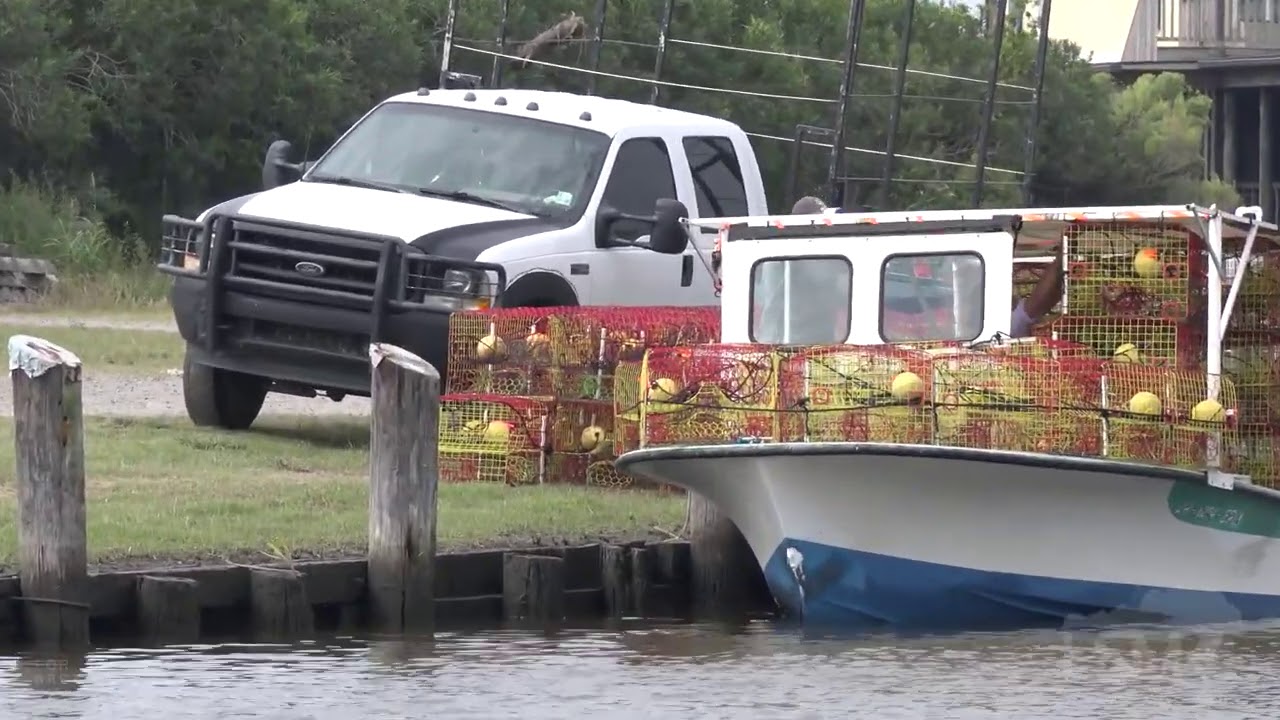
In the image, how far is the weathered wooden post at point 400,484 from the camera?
12891mm

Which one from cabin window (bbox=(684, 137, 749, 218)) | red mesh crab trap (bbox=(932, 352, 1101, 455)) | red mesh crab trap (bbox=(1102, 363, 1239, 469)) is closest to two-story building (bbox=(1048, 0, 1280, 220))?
Answer: cabin window (bbox=(684, 137, 749, 218))

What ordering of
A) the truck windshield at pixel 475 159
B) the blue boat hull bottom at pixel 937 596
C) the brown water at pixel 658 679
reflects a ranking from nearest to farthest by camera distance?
1. the brown water at pixel 658 679
2. the blue boat hull bottom at pixel 937 596
3. the truck windshield at pixel 475 159

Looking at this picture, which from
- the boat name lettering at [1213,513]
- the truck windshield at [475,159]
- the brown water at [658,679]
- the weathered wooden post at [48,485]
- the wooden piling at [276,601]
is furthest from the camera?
the truck windshield at [475,159]

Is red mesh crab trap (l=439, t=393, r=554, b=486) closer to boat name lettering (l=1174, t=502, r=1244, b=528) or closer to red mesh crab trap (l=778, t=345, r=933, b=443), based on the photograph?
red mesh crab trap (l=778, t=345, r=933, b=443)

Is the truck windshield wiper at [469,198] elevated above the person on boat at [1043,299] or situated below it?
above

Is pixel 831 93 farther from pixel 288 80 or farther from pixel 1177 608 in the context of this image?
pixel 1177 608

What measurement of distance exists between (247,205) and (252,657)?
5700 millimetres

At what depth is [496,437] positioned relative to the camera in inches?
637

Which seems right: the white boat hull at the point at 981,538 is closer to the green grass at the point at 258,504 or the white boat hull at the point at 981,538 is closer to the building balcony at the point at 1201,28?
the green grass at the point at 258,504

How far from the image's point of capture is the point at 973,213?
14.4 m

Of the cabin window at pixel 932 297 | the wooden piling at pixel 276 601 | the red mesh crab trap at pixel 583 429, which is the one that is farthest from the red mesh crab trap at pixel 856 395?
the red mesh crab trap at pixel 583 429

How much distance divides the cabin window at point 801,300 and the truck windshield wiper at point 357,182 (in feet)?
12.8

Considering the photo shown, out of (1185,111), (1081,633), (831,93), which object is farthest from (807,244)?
(1185,111)

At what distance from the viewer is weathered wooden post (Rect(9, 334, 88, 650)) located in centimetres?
1188
